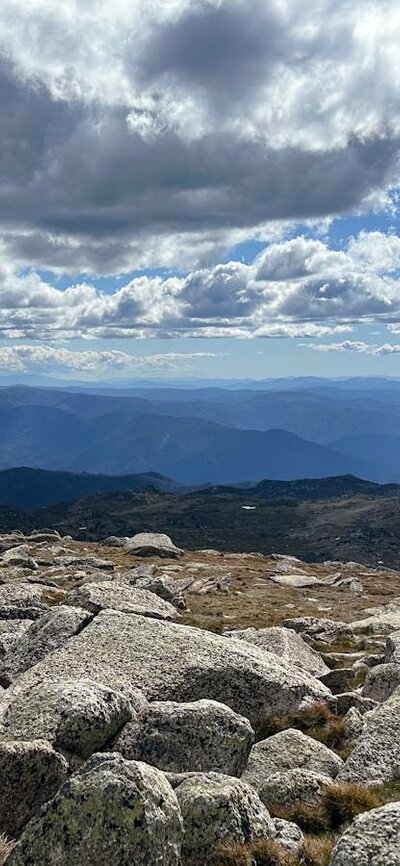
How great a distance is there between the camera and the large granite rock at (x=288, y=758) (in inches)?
623

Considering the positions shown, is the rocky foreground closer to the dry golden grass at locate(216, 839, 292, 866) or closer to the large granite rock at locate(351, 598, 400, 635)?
the dry golden grass at locate(216, 839, 292, 866)

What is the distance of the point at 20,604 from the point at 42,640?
496 inches

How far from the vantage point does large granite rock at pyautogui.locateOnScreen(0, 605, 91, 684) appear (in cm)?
2234

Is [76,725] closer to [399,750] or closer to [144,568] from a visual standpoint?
[399,750]

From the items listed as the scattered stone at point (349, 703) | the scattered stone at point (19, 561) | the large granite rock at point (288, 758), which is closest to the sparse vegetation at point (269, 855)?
the large granite rock at point (288, 758)

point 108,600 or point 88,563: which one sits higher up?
point 108,600

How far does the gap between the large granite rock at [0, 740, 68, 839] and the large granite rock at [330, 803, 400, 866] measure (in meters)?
6.38

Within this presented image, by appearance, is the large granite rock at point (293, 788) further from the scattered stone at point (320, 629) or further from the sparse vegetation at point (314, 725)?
the scattered stone at point (320, 629)

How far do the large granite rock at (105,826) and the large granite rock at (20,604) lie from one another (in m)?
21.7

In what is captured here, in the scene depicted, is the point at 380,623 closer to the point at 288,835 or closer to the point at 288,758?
the point at 288,758

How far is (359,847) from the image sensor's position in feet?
34.5

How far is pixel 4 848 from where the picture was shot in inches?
458

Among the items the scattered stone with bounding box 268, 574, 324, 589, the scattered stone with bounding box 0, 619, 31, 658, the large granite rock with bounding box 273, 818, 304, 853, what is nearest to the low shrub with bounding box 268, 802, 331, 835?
the large granite rock with bounding box 273, 818, 304, 853

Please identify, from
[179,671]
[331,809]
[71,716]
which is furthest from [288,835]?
[179,671]
